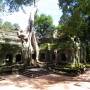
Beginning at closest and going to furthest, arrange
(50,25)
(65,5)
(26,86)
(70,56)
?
1. (26,86)
2. (65,5)
3. (70,56)
4. (50,25)

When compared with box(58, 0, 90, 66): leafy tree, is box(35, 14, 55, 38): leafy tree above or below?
above

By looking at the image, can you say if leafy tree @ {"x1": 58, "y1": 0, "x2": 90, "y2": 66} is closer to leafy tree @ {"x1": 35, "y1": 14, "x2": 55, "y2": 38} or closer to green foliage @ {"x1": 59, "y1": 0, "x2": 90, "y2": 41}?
green foliage @ {"x1": 59, "y1": 0, "x2": 90, "y2": 41}

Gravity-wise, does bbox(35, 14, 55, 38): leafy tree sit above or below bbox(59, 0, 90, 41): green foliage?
above

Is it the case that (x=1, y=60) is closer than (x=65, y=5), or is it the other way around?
(x=65, y=5)

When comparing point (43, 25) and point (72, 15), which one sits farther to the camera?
point (43, 25)

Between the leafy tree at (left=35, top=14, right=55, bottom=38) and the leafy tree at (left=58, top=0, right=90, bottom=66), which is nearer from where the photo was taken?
the leafy tree at (left=58, top=0, right=90, bottom=66)

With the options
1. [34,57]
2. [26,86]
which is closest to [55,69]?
[34,57]

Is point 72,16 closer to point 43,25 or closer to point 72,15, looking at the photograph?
point 72,15

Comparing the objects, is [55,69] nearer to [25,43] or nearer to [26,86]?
[25,43]

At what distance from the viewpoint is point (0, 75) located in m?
21.8

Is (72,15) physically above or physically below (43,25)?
below

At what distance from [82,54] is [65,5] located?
13.8 meters

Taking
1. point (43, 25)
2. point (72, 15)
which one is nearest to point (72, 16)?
point (72, 15)

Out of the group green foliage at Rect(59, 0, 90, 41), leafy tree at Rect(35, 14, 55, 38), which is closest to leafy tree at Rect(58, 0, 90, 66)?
green foliage at Rect(59, 0, 90, 41)
